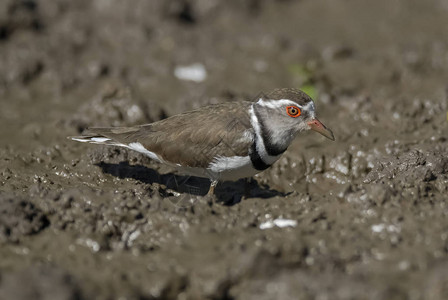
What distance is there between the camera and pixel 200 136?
632 cm

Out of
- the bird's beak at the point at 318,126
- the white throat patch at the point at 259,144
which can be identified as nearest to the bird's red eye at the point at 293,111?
the bird's beak at the point at 318,126

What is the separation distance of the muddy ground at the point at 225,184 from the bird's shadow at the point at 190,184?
0.09 feet

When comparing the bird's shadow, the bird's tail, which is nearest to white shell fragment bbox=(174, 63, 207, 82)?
the bird's shadow

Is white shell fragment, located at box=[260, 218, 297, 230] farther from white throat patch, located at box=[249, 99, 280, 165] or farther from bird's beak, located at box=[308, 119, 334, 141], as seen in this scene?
bird's beak, located at box=[308, 119, 334, 141]

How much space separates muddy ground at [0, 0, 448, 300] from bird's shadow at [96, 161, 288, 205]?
0.03 metres

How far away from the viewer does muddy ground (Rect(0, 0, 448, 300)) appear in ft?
16.1

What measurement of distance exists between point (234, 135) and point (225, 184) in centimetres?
133

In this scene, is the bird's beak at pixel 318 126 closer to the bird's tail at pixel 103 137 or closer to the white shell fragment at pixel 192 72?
the bird's tail at pixel 103 137

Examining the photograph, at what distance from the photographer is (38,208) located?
5711mm

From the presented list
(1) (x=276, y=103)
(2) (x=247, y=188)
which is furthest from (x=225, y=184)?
(1) (x=276, y=103)

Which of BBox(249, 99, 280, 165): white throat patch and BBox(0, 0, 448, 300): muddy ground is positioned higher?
BBox(249, 99, 280, 165): white throat patch

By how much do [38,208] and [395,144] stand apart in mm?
4256

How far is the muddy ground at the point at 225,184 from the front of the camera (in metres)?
4.91

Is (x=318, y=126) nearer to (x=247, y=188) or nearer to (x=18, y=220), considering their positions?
(x=247, y=188)
